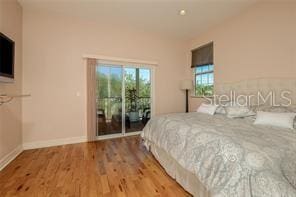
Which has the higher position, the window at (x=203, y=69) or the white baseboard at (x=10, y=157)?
the window at (x=203, y=69)

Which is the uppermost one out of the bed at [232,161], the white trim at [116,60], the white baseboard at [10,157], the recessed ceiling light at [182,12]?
the recessed ceiling light at [182,12]

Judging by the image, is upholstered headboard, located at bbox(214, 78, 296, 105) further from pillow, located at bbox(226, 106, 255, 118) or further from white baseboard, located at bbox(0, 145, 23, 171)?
white baseboard, located at bbox(0, 145, 23, 171)

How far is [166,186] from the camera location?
1.90 m

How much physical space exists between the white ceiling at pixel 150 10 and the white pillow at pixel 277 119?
211cm

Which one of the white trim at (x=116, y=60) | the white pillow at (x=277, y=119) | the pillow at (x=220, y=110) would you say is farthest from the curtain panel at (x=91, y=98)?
the white pillow at (x=277, y=119)

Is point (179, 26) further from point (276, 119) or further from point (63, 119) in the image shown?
point (63, 119)

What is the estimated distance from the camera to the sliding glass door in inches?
152

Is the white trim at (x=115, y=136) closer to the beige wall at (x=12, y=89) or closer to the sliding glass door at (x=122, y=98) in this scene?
the sliding glass door at (x=122, y=98)

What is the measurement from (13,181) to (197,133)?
237 cm

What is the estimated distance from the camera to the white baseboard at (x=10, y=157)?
233 cm

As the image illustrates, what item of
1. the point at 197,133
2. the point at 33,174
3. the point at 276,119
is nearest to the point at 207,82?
the point at 276,119

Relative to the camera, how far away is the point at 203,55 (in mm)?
4305

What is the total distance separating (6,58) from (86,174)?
6.66ft

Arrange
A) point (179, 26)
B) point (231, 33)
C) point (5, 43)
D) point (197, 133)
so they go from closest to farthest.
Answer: point (197, 133) < point (5, 43) < point (231, 33) < point (179, 26)
